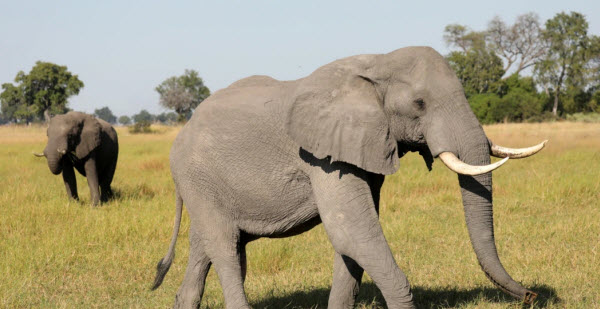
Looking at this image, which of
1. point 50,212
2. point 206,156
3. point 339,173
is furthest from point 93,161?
point 339,173

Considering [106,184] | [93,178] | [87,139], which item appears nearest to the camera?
[93,178]

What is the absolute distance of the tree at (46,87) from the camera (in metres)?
58.7

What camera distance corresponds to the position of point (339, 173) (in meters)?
3.86

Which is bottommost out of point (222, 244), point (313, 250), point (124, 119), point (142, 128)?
point (124, 119)

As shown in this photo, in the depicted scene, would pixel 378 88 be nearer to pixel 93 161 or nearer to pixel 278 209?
pixel 278 209

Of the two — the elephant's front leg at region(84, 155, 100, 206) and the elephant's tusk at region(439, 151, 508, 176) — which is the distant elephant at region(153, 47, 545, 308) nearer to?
the elephant's tusk at region(439, 151, 508, 176)

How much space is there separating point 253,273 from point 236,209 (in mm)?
2261

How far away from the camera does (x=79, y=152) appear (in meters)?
11.3

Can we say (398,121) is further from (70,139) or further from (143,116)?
(143,116)

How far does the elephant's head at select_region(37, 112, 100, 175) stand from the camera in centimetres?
1116

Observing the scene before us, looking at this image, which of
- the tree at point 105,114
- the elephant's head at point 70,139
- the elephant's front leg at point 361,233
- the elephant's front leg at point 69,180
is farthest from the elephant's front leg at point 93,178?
the tree at point 105,114

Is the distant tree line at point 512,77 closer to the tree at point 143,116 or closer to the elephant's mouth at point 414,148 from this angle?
the elephant's mouth at point 414,148

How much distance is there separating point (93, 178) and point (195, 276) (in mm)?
6792

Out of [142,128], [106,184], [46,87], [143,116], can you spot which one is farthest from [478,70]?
[143,116]
